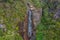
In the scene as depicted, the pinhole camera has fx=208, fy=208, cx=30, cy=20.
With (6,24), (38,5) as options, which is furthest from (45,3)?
(6,24)

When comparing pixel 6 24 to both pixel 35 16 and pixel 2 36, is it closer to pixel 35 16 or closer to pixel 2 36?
pixel 2 36

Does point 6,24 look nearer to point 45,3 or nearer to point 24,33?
point 24,33

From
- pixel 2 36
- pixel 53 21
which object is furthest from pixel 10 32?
pixel 53 21

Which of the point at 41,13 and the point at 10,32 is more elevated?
the point at 41,13

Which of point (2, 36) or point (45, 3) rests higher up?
point (45, 3)

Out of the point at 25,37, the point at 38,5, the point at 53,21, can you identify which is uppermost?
the point at 38,5

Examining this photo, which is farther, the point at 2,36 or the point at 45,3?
the point at 45,3
